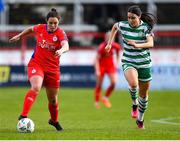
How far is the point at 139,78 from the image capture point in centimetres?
1523

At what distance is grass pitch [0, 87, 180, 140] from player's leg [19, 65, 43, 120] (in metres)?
0.49

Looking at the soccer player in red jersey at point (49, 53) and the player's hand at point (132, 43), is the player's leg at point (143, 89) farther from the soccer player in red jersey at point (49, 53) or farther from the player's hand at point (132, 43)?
the soccer player in red jersey at point (49, 53)

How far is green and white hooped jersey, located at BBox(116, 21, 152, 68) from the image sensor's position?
15.0 m

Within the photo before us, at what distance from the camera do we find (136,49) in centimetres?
1502

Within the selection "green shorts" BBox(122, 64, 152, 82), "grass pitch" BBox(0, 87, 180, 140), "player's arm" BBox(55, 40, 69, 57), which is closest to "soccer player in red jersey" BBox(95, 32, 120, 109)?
"grass pitch" BBox(0, 87, 180, 140)

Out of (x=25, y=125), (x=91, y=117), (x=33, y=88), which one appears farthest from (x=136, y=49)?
(x=91, y=117)

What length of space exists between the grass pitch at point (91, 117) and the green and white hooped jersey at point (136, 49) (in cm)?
138

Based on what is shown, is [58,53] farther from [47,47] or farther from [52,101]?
[52,101]

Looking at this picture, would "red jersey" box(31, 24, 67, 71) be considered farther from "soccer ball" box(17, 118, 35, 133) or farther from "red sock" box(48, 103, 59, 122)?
"soccer ball" box(17, 118, 35, 133)

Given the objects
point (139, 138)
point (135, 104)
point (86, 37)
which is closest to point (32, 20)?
point (86, 37)

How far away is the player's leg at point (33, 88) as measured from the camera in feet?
46.1

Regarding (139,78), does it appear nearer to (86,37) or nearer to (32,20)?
(86,37)

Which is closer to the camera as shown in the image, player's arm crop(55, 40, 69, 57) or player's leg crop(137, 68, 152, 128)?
player's arm crop(55, 40, 69, 57)

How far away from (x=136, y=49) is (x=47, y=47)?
1.85m
